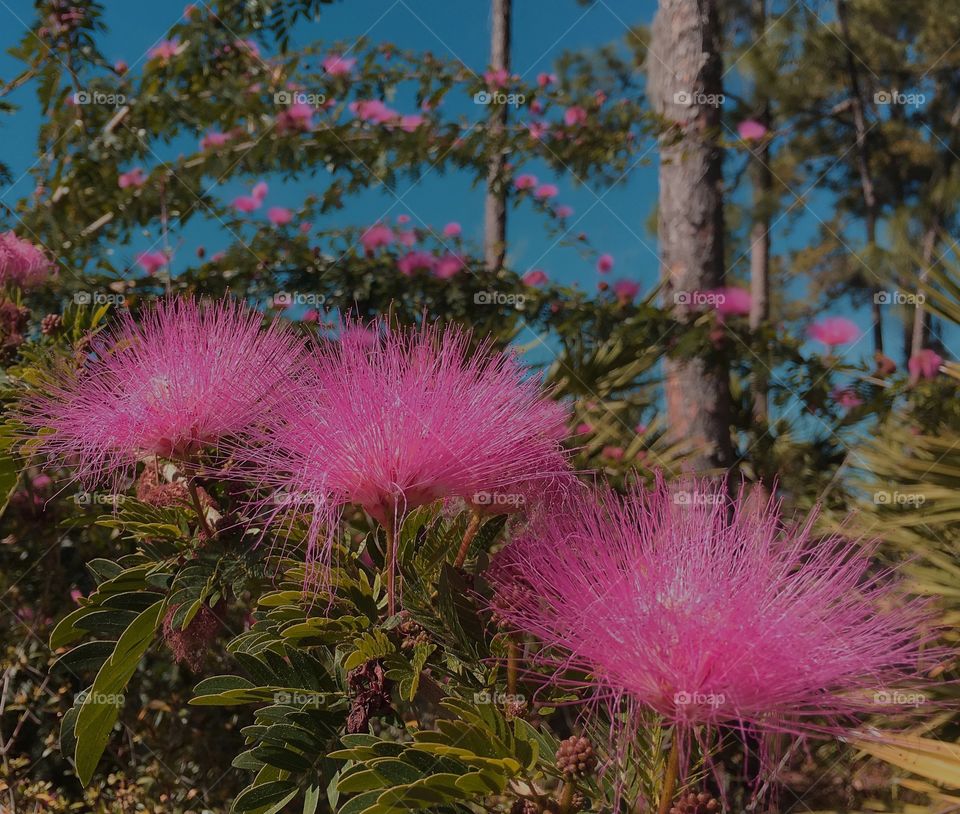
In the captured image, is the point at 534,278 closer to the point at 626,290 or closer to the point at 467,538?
the point at 626,290

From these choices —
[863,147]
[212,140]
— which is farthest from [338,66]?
[863,147]

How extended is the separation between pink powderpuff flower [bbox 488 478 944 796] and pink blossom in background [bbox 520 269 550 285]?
4056mm

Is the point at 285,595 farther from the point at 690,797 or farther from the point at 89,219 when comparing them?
the point at 89,219

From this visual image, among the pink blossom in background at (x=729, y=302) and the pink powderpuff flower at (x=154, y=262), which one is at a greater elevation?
the pink blossom in background at (x=729, y=302)

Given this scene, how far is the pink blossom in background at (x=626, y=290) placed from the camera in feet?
15.7

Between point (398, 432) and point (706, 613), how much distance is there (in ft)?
1.62

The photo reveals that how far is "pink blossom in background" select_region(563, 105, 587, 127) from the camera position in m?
5.68

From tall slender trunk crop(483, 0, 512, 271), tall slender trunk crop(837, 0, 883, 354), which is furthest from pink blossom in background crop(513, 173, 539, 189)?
tall slender trunk crop(837, 0, 883, 354)

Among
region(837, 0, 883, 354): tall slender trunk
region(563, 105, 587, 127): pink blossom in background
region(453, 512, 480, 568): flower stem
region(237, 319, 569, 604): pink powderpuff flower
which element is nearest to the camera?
region(237, 319, 569, 604): pink powderpuff flower

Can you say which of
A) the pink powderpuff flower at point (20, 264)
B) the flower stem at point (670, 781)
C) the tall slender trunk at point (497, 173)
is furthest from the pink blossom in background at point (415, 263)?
the flower stem at point (670, 781)

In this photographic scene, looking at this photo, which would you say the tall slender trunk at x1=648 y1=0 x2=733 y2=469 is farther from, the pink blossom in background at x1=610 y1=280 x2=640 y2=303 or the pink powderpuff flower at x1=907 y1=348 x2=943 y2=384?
the pink powderpuff flower at x1=907 y1=348 x2=943 y2=384

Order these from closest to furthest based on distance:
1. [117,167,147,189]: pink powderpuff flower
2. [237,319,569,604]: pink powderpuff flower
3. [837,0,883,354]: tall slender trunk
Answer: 1. [237,319,569,604]: pink powderpuff flower
2. [117,167,147,189]: pink powderpuff flower
3. [837,0,883,354]: tall slender trunk

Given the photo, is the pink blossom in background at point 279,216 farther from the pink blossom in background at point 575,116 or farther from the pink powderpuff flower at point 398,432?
the pink powderpuff flower at point 398,432

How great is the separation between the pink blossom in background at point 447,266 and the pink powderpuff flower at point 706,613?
374cm
